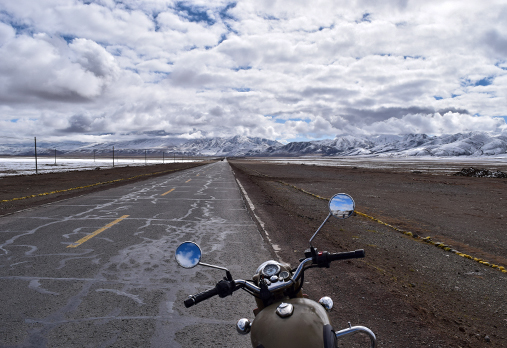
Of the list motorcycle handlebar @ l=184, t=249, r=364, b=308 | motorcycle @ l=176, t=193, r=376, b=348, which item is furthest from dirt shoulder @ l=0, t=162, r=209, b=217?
motorcycle @ l=176, t=193, r=376, b=348

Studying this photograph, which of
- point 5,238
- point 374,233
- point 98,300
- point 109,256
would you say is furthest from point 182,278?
point 374,233

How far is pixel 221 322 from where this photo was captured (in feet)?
12.7

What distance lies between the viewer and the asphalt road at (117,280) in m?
3.57

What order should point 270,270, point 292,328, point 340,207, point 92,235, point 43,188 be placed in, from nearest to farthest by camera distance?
1. point 292,328
2. point 270,270
3. point 340,207
4. point 92,235
5. point 43,188

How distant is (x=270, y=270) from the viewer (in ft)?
7.38

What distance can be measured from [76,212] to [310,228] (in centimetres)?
775

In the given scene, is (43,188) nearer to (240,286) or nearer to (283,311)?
(240,286)

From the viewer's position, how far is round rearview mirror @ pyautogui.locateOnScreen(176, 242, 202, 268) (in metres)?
2.44

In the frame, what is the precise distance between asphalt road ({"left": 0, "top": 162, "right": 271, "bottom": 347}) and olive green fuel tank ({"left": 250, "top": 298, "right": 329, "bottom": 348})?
1.67m

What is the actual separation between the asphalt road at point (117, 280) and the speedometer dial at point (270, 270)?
1.62m

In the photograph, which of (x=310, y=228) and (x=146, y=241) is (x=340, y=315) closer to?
(x=146, y=241)

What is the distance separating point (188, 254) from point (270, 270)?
66cm

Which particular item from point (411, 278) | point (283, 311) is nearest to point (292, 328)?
point (283, 311)

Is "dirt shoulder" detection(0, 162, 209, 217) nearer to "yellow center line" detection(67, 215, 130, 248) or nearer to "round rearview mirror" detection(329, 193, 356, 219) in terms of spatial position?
"yellow center line" detection(67, 215, 130, 248)
